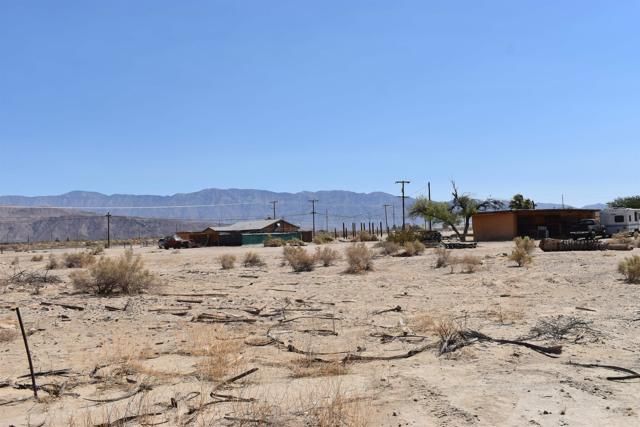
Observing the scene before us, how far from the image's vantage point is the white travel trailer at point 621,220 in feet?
167

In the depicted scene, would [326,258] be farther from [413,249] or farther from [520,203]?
[520,203]

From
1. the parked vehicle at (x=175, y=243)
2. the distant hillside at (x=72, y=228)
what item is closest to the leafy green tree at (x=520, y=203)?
the parked vehicle at (x=175, y=243)

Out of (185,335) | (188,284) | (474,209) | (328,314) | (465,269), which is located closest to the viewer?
(185,335)

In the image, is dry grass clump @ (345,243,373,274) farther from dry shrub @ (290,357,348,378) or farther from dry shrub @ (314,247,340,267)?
dry shrub @ (290,357,348,378)

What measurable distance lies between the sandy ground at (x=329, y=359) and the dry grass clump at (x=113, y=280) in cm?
63

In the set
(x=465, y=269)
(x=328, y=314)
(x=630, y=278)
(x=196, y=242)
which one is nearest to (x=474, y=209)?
(x=196, y=242)

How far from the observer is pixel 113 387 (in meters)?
7.36

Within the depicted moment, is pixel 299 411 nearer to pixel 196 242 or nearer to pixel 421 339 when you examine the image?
pixel 421 339

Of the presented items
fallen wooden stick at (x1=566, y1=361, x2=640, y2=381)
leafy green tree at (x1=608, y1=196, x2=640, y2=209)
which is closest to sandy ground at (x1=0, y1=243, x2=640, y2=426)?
fallen wooden stick at (x1=566, y1=361, x2=640, y2=381)

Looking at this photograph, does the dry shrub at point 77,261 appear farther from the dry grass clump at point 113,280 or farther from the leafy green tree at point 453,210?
the leafy green tree at point 453,210

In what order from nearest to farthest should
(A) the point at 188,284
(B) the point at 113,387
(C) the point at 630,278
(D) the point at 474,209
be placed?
1. (B) the point at 113,387
2. (C) the point at 630,278
3. (A) the point at 188,284
4. (D) the point at 474,209

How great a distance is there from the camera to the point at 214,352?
9.05 metres

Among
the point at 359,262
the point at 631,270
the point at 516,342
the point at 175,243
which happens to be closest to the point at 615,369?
the point at 516,342

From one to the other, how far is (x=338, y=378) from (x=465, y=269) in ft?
51.6
